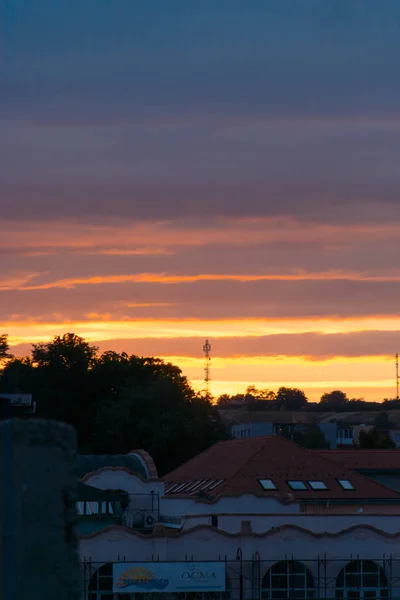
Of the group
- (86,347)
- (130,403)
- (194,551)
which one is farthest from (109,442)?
(194,551)

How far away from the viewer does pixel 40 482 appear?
5.81 meters

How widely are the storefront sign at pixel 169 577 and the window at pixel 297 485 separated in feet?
63.2

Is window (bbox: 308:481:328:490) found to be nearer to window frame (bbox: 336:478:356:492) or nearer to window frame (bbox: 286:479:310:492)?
window frame (bbox: 286:479:310:492)

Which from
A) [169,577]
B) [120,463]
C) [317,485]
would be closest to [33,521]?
[169,577]

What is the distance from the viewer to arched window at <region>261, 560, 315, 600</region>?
1818 inches

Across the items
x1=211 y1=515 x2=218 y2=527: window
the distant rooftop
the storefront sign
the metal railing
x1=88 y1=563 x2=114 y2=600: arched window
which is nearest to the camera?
the storefront sign

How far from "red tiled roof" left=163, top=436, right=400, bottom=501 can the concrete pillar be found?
5411cm

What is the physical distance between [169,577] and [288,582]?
5.06 meters

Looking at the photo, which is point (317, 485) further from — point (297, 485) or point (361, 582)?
point (361, 582)

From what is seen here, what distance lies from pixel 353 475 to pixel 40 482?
6176 centimetres

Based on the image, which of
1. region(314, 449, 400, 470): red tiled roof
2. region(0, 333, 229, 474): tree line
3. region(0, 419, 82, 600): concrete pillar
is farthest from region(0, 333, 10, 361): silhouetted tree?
region(0, 419, 82, 600): concrete pillar

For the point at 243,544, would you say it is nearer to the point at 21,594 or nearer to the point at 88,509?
the point at 88,509

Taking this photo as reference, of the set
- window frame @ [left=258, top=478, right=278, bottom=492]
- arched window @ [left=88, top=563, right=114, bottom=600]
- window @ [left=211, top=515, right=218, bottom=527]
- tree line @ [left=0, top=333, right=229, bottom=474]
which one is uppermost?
tree line @ [left=0, top=333, right=229, bottom=474]

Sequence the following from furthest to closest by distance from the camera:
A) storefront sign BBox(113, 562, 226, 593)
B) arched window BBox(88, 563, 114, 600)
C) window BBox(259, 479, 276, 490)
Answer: window BBox(259, 479, 276, 490) → arched window BBox(88, 563, 114, 600) → storefront sign BBox(113, 562, 226, 593)
